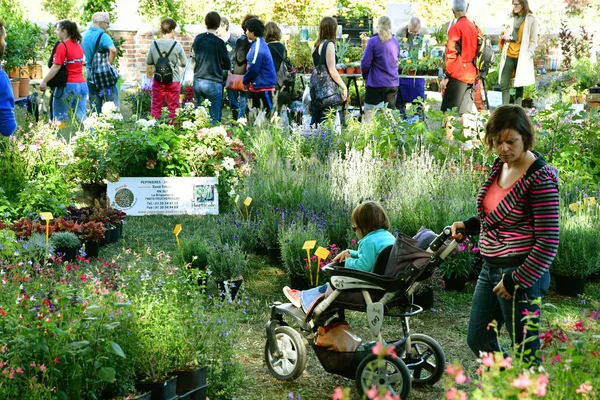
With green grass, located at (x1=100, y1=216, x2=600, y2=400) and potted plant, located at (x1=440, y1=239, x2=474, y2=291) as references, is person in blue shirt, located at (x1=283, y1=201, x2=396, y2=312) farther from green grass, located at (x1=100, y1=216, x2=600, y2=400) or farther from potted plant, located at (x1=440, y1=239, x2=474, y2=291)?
potted plant, located at (x1=440, y1=239, x2=474, y2=291)

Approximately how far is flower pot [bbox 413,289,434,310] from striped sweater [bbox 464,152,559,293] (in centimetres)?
197

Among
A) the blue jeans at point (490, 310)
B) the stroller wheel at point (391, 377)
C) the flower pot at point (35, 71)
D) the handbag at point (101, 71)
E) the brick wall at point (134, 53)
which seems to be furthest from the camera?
the brick wall at point (134, 53)

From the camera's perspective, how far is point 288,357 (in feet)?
14.7

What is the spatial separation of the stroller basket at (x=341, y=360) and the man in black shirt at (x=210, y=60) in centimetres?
686

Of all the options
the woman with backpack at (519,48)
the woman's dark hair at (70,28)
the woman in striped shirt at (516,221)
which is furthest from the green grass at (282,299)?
the woman with backpack at (519,48)

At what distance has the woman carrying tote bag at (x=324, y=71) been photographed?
9938 mm

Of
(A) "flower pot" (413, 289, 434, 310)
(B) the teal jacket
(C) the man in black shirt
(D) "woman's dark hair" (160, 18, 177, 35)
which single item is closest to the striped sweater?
(B) the teal jacket

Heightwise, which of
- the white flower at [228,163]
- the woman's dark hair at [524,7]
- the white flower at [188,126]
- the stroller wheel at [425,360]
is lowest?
the stroller wheel at [425,360]

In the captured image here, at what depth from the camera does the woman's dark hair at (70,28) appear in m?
10.7

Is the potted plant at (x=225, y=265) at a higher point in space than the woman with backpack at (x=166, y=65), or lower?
lower

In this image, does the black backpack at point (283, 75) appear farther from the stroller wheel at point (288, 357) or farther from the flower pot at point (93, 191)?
the stroller wheel at point (288, 357)

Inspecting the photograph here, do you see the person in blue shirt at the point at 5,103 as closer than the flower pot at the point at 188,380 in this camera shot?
No

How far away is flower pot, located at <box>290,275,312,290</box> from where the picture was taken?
604 centimetres

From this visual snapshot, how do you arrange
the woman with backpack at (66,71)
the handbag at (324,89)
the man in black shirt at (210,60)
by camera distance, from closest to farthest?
1. the handbag at (324,89)
2. the woman with backpack at (66,71)
3. the man in black shirt at (210,60)
